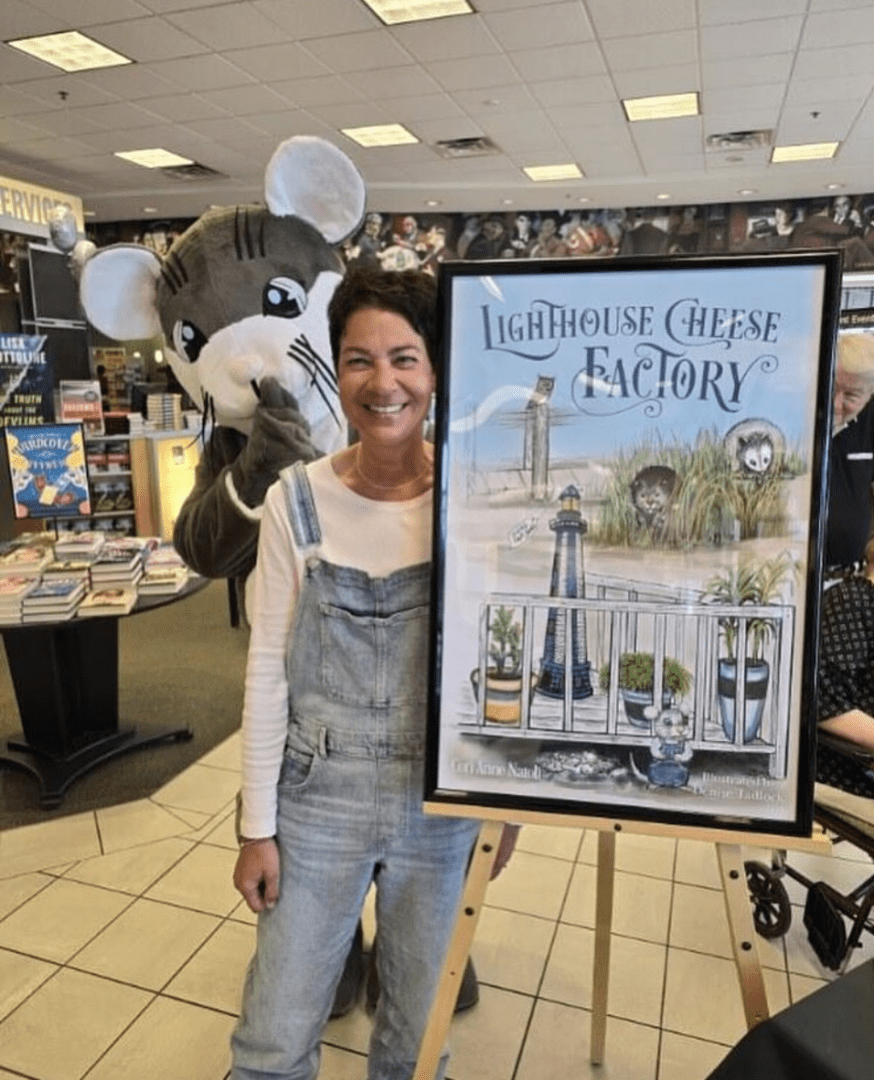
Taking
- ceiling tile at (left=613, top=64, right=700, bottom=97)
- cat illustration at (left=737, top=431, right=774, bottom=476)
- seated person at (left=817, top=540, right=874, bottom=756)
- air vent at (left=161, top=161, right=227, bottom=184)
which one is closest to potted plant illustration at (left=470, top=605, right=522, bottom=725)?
cat illustration at (left=737, top=431, right=774, bottom=476)

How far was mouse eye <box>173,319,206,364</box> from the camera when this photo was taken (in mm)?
1855

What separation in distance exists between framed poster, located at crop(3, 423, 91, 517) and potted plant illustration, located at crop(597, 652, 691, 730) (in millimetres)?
2630

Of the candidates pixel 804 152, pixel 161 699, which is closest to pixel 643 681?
pixel 161 699

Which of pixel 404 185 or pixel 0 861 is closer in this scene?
pixel 0 861

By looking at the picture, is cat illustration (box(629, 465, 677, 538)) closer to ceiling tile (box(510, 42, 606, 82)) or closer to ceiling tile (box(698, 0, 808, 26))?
ceiling tile (box(698, 0, 808, 26))

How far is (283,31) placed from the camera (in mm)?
4676

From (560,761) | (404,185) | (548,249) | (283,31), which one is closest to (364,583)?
(560,761)

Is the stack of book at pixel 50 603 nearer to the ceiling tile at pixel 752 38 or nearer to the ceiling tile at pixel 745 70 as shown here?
the ceiling tile at pixel 752 38

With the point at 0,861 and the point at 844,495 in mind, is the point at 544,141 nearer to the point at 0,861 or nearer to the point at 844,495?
the point at 844,495

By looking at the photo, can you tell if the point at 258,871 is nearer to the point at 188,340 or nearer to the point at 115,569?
the point at 188,340

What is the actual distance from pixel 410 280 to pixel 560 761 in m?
0.71

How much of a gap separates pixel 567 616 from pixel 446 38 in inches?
190

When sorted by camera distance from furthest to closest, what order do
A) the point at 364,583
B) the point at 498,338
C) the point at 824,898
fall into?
the point at 824,898
the point at 364,583
the point at 498,338

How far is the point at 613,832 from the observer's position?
1.19 meters
